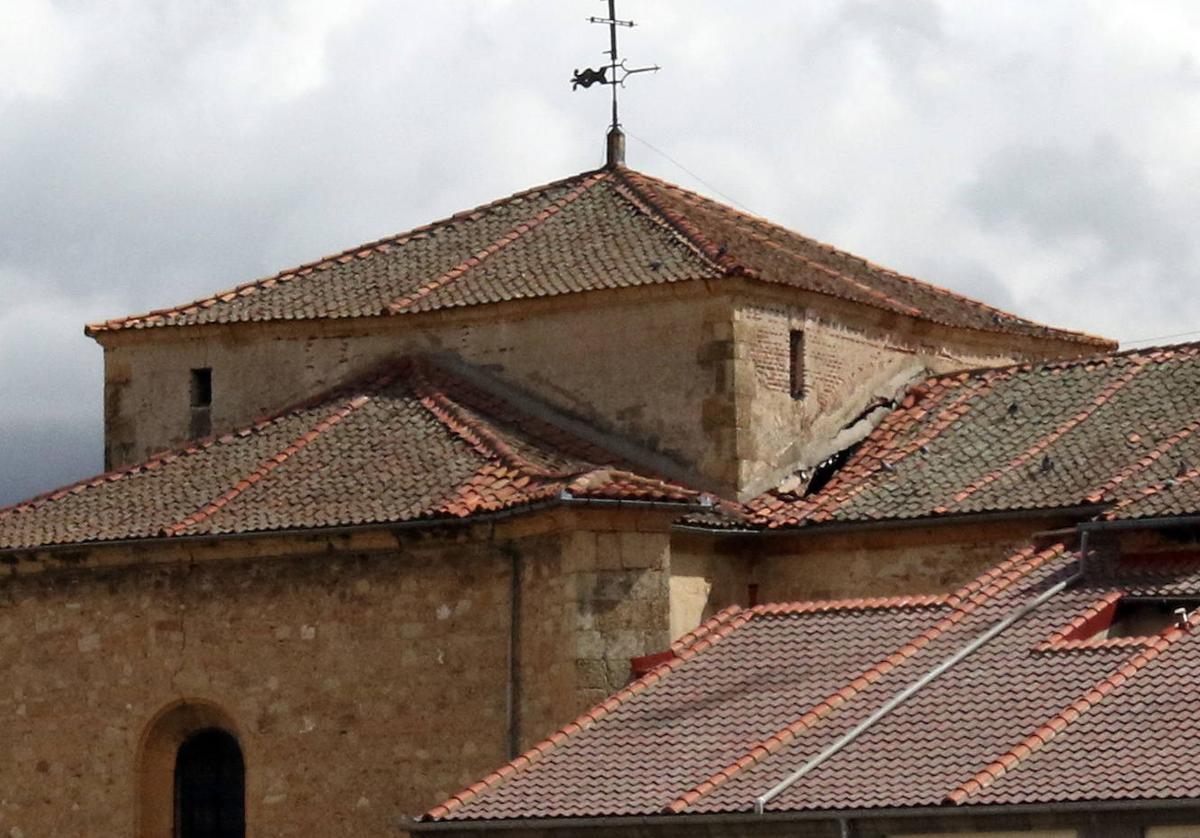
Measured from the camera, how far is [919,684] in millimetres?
24469

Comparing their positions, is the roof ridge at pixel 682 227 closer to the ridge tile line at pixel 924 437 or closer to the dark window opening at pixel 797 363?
the dark window opening at pixel 797 363

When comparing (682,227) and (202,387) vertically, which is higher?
(682,227)

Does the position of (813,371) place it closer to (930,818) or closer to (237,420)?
(237,420)

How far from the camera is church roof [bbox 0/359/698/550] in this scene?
27703 mm

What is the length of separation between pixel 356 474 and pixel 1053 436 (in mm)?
6554

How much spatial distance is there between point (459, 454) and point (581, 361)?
2190 millimetres

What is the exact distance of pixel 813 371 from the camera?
101ft

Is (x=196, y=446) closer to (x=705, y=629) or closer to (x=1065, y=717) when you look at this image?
(x=705, y=629)

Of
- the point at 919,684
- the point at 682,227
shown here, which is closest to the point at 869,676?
the point at 919,684

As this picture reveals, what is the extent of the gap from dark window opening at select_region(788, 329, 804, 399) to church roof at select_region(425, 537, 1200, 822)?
3748 millimetres

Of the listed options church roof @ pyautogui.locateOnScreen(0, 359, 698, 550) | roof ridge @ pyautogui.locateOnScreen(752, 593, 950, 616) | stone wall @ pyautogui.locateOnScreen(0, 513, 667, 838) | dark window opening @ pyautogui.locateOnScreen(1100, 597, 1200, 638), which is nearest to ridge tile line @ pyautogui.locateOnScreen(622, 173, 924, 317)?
church roof @ pyautogui.locateOnScreen(0, 359, 698, 550)

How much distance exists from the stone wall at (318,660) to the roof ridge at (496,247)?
12.8 feet

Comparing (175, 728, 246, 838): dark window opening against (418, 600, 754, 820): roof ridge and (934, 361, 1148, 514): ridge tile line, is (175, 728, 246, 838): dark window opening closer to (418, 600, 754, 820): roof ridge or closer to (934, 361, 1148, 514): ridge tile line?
(418, 600, 754, 820): roof ridge

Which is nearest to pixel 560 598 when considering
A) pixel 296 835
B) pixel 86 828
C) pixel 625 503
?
pixel 625 503
